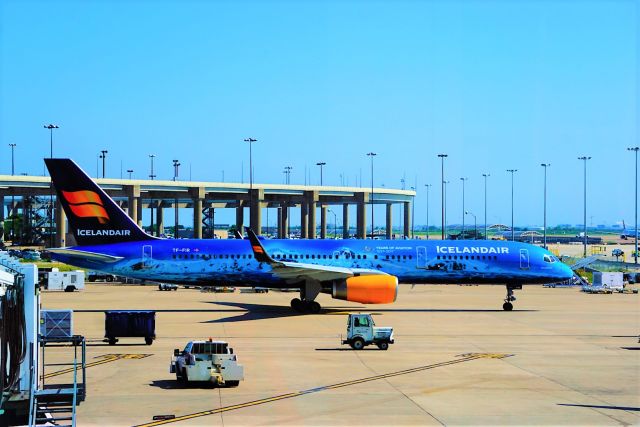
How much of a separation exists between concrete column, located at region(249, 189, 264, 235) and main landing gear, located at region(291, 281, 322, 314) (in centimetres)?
8145

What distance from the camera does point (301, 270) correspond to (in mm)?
50188

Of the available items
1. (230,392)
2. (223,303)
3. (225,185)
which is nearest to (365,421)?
(230,392)

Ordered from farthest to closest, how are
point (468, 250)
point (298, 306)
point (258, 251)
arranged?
1. point (468, 250)
2. point (298, 306)
3. point (258, 251)

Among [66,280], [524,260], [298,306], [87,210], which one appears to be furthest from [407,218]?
[87,210]

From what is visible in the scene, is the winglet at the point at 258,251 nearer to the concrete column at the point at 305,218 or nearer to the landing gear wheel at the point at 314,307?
the landing gear wheel at the point at 314,307

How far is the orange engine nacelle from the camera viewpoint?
161 ft

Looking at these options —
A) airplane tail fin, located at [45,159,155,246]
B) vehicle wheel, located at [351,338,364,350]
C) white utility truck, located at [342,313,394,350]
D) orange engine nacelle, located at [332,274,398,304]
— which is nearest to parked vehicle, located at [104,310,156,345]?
white utility truck, located at [342,313,394,350]

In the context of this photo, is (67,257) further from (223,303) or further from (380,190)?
(380,190)

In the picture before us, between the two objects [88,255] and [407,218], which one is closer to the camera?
[88,255]

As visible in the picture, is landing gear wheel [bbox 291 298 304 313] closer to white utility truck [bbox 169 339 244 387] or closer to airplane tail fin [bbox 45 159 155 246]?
airplane tail fin [bbox 45 159 155 246]

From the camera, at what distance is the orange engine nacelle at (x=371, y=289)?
161ft

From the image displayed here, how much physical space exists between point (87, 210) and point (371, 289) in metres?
17.7

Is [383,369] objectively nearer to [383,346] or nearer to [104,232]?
[383,346]

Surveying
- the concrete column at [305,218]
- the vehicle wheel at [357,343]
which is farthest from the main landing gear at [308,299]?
the concrete column at [305,218]
